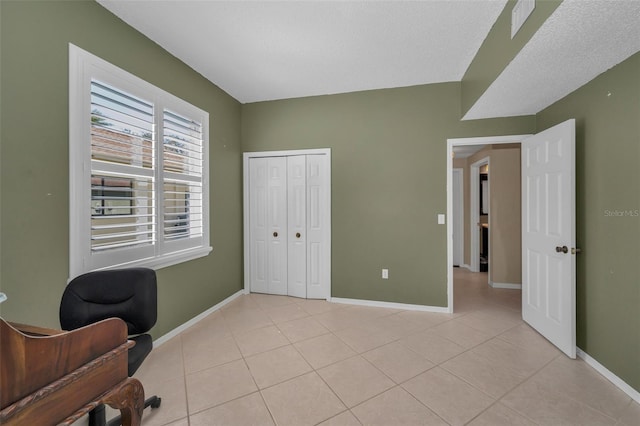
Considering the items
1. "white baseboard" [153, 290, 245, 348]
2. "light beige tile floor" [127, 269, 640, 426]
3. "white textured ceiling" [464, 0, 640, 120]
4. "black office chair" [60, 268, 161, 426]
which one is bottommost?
"light beige tile floor" [127, 269, 640, 426]

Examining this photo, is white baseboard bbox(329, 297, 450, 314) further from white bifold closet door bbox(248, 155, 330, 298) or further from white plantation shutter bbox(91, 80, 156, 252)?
white plantation shutter bbox(91, 80, 156, 252)

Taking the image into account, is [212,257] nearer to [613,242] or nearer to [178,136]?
[178,136]

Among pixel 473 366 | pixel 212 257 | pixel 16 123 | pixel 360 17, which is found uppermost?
pixel 360 17

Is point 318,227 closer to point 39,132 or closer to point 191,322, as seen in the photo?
point 191,322

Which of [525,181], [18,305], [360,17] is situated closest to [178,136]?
[18,305]

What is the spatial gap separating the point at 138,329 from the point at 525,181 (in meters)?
3.75

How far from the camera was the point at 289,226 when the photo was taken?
3668 mm

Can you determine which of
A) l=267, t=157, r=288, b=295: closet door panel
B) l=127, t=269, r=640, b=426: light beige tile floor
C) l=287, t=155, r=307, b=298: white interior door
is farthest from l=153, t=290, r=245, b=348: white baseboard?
l=287, t=155, r=307, b=298: white interior door

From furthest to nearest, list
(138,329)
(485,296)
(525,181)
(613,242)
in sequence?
1. (485,296)
2. (525,181)
3. (613,242)
4. (138,329)

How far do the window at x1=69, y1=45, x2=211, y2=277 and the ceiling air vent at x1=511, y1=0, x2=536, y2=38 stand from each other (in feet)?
9.37

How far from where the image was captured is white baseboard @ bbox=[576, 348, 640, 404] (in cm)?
177

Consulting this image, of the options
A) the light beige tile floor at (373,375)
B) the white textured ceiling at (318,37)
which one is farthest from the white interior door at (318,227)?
the white textured ceiling at (318,37)

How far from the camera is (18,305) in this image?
1521 mm

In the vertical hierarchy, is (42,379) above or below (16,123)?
below
